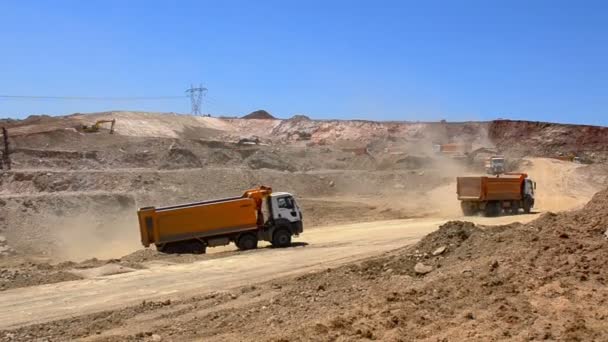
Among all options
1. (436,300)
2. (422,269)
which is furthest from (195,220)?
(436,300)

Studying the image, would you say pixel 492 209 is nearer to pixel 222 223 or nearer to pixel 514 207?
pixel 514 207

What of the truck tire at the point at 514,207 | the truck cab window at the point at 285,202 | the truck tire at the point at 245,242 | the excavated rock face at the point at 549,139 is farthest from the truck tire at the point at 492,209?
the excavated rock face at the point at 549,139

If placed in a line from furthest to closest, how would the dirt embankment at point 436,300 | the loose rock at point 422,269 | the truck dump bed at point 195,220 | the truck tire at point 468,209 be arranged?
the truck tire at point 468,209
the truck dump bed at point 195,220
the loose rock at point 422,269
the dirt embankment at point 436,300

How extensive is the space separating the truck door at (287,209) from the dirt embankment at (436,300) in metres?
11.8

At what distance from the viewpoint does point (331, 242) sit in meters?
27.8

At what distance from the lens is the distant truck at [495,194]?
118 feet

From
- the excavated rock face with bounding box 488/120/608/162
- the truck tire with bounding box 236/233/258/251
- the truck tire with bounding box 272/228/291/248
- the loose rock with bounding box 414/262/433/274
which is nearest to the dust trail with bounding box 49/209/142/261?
the truck tire with bounding box 236/233/258/251

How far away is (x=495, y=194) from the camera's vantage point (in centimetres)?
3603

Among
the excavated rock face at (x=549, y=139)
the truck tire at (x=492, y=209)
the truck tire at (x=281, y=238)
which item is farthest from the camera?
the excavated rock face at (x=549, y=139)

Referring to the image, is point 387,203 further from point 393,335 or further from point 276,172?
point 393,335

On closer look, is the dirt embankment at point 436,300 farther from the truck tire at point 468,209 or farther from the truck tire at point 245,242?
the truck tire at point 468,209

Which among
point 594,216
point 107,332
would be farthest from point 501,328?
point 107,332

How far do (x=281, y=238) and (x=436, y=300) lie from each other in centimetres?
1663

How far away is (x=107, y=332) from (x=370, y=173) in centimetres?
4630
